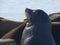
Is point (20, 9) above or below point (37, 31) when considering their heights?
below

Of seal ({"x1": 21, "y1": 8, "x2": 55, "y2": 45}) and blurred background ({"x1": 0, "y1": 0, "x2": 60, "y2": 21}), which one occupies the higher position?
seal ({"x1": 21, "y1": 8, "x2": 55, "y2": 45})

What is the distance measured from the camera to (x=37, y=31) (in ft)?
13.1

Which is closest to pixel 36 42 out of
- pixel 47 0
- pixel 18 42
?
pixel 18 42

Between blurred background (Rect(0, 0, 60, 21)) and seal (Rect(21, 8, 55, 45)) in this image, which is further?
blurred background (Rect(0, 0, 60, 21))

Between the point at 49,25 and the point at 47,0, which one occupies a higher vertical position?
the point at 49,25

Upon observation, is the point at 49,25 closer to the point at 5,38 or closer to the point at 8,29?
the point at 5,38

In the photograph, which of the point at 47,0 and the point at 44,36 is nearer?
the point at 44,36

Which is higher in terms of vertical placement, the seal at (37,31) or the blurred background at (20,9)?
the seal at (37,31)

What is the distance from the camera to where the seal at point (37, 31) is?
3.96 meters

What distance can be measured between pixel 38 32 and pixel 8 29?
102 centimetres

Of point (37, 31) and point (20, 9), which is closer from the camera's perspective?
point (37, 31)

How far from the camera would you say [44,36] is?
3.96 m

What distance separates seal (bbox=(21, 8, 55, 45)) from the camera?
3.96m

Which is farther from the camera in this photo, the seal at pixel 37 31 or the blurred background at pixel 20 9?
the blurred background at pixel 20 9
